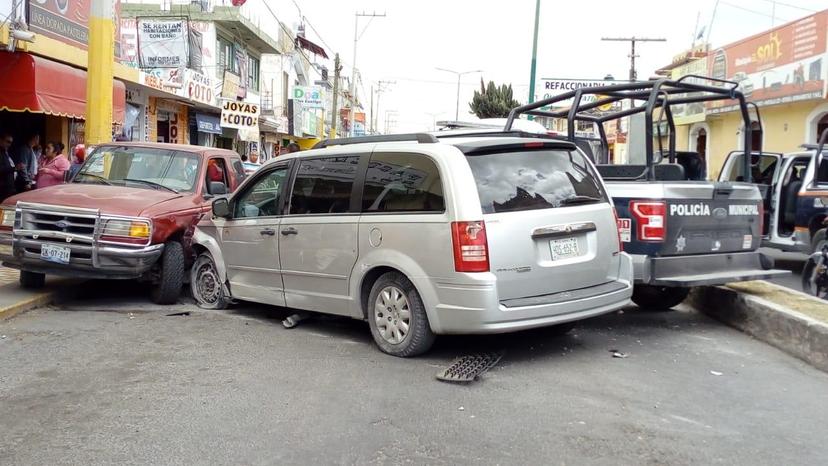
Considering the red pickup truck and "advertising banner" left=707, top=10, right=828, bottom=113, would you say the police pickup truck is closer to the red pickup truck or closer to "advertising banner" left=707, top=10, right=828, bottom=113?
the red pickup truck

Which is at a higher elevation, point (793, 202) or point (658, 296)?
point (793, 202)

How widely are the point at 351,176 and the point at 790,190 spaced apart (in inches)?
321

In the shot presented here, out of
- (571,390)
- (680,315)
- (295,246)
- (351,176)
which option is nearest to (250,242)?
(295,246)

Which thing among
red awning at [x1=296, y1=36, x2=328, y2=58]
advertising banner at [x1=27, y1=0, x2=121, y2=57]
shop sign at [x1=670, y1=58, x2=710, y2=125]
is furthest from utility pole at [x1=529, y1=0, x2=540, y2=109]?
red awning at [x1=296, y1=36, x2=328, y2=58]

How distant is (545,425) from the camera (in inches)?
164

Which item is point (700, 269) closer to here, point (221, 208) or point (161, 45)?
point (221, 208)

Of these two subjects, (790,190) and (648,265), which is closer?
(648,265)

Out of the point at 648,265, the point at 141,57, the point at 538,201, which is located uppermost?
the point at 141,57

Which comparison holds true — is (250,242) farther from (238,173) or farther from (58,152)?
(58,152)

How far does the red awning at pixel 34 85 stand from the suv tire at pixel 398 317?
367 inches

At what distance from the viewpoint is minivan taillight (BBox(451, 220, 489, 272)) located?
505 centimetres

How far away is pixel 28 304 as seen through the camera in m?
7.31

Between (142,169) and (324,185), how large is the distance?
3432mm

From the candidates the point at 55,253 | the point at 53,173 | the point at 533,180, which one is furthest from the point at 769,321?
the point at 53,173
